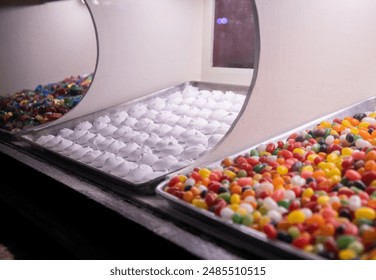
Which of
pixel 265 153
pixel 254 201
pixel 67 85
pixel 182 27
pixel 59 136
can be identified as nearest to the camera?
pixel 254 201

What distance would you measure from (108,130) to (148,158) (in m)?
0.79

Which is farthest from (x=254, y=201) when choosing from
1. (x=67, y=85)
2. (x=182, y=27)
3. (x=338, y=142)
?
(x=67, y=85)

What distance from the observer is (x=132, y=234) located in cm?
154

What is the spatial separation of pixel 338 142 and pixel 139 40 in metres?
2.03

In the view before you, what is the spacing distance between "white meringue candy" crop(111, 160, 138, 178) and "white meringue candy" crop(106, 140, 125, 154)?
12.8 inches

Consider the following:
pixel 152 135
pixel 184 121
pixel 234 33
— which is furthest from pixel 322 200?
pixel 234 33

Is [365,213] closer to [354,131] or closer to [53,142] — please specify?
[354,131]

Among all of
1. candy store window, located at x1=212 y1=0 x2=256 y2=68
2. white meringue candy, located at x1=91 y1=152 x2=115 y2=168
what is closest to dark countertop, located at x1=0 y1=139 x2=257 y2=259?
white meringue candy, located at x1=91 y1=152 x2=115 y2=168

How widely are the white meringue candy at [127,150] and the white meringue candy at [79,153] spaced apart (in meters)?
0.18

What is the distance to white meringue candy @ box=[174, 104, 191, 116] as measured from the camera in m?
3.08

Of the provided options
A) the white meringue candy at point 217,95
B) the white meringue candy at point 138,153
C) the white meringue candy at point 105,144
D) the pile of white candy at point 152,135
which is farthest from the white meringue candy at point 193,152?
the white meringue candy at point 217,95

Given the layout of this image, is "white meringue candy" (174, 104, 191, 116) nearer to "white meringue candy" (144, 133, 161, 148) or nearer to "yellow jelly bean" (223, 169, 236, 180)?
"white meringue candy" (144, 133, 161, 148)

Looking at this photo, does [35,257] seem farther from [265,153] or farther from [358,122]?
[358,122]

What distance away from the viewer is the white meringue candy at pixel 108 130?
2.80 m
